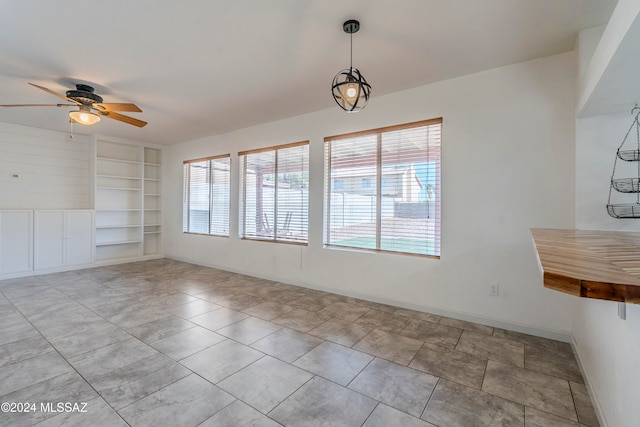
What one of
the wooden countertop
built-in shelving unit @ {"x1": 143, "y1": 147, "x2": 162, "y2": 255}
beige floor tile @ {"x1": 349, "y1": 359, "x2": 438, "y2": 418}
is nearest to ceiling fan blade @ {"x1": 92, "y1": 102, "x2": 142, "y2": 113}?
beige floor tile @ {"x1": 349, "y1": 359, "x2": 438, "y2": 418}

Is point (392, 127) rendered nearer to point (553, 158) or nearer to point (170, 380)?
point (553, 158)

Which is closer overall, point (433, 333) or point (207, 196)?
point (433, 333)

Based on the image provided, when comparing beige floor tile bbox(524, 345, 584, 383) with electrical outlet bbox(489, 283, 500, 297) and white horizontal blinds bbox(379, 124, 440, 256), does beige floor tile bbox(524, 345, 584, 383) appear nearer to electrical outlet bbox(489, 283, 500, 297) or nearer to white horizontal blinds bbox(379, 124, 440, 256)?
electrical outlet bbox(489, 283, 500, 297)

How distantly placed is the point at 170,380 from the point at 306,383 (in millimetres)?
1006

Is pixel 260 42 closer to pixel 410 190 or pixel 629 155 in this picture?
pixel 410 190

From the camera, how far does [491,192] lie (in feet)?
10.1

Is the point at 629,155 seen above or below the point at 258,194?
above

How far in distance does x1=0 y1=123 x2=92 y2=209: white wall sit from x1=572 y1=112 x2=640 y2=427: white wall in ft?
26.2

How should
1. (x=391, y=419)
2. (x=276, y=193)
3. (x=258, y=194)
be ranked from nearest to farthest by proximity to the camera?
(x=391, y=419), (x=276, y=193), (x=258, y=194)

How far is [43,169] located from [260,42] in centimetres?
580

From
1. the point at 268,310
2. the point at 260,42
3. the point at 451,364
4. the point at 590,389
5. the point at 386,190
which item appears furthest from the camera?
the point at 386,190

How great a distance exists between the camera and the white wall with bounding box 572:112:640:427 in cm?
133

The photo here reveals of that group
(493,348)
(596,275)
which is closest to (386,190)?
(493,348)

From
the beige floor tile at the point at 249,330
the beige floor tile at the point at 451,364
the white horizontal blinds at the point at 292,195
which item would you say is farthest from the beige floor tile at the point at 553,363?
the white horizontal blinds at the point at 292,195
